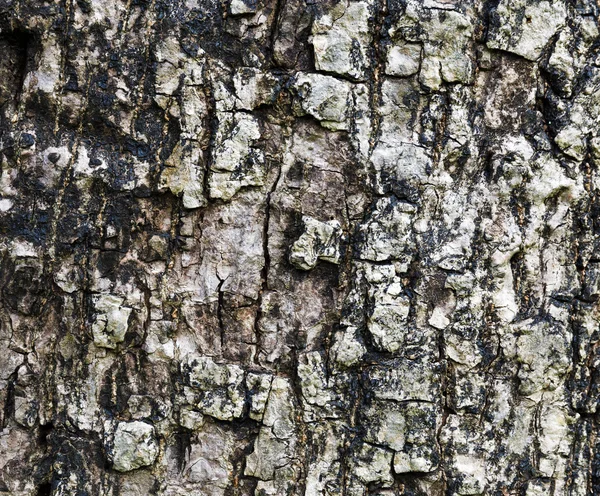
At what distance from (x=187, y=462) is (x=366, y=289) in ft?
1.90

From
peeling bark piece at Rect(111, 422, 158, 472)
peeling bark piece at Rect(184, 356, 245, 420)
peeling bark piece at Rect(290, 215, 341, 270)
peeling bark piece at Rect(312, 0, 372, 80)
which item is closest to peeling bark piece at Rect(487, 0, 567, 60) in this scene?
peeling bark piece at Rect(312, 0, 372, 80)

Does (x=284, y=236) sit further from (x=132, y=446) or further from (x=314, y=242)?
(x=132, y=446)

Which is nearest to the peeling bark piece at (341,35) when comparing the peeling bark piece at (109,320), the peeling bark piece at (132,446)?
the peeling bark piece at (109,320)

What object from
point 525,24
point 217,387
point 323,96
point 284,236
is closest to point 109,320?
point 217,387

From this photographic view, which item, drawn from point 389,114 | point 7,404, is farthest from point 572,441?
point 7,404

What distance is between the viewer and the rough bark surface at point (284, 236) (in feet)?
4.55

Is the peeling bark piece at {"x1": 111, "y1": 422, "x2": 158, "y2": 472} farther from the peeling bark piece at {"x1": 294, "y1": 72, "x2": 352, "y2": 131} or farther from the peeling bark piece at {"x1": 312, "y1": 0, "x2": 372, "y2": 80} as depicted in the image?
the peeling bark piece at {"x1": 312, "y1": 0, "x2": 372, "y2": 80}

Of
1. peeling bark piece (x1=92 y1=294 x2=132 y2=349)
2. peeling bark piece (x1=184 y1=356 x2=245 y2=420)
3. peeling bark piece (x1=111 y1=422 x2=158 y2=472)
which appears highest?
peeling bark piece (x1=92 y1=294 x2=132 y2=349)

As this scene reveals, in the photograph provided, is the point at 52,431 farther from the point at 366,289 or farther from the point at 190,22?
the point at 190,22

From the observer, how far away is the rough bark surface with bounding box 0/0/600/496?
139 cm

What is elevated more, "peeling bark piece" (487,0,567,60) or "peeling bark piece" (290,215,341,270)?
"peeling bark piece" (487,0,567,60)

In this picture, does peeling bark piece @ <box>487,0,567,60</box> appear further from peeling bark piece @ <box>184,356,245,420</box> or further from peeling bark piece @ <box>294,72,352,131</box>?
peeling bark piece @ <box>184,356,245,420</box>

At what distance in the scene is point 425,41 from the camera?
1.38m

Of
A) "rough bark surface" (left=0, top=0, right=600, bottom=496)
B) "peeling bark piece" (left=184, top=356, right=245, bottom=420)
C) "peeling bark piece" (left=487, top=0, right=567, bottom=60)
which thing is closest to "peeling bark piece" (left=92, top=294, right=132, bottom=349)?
"rough bark surface" (left=0, top=0, right=600, bottom=496)
